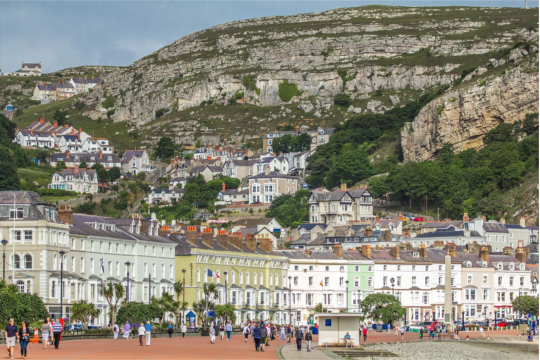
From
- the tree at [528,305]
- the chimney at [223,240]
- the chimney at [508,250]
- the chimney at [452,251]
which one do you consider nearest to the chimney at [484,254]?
the chimney at [452,251]

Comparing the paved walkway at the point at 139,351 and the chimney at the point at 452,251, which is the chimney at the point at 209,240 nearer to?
the chimney at the point at 452,251

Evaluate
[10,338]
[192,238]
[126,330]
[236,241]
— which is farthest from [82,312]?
[236,241]

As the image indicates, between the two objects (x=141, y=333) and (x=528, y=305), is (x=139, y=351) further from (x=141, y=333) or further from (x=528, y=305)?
(x=528, y=305)

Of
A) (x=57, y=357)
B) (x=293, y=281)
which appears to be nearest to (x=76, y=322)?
(x=57, y=357)

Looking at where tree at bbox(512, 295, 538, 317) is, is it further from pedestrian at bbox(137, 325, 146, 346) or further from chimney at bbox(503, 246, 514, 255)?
pedestrian at bbox(137, 325, 146, 346)

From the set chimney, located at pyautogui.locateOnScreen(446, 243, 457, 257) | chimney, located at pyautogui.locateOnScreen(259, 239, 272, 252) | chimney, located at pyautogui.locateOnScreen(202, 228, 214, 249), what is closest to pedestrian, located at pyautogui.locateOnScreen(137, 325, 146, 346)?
chimney, located at pyautogui.locateOnScreen(202, 228, 214, 249)

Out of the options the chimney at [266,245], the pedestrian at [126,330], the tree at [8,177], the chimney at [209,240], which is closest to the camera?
the pedestrian at [126,330]
